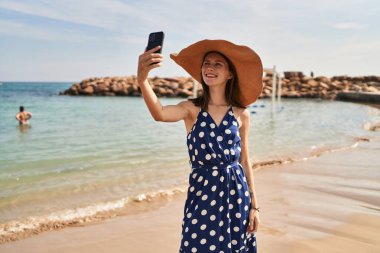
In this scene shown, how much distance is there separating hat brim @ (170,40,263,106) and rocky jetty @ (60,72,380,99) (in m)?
41.5

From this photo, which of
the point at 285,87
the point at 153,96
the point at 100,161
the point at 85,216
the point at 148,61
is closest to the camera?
the point at 148,61

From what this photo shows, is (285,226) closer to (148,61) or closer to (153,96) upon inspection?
(153,96)

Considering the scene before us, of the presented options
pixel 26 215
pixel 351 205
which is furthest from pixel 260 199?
pixel 26 215

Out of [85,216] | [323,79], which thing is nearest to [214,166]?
[85,216]

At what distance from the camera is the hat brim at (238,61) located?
2482 mm

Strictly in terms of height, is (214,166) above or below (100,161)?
above

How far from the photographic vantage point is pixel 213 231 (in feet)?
7.51

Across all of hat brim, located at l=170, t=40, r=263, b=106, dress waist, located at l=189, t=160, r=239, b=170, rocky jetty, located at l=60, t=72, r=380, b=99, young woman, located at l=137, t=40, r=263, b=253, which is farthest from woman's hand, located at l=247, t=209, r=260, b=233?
rocky jetty, located at l=60, t=72, r=380, b=99

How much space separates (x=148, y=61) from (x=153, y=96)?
0.84ft

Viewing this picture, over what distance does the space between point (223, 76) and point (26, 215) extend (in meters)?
3.95

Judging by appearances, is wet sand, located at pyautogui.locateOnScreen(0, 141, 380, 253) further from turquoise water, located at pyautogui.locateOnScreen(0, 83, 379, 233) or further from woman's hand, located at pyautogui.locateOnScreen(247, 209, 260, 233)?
woman's hand, located at pyautogui.locateOnScreen(247, 209, 260, 233)

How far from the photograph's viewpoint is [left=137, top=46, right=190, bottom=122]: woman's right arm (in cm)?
211

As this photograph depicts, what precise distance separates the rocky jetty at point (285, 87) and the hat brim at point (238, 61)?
136 ft

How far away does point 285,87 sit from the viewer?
50.4 m
